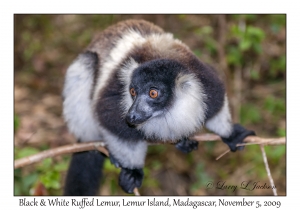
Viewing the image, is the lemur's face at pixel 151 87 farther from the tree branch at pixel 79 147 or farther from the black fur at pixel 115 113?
the tree branch at pixel 79 147

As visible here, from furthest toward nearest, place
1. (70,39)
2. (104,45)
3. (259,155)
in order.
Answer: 1. (70,39)
2. (259,155)
3. (104,45)

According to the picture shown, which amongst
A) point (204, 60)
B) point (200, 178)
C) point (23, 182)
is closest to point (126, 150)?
point (23, 182)

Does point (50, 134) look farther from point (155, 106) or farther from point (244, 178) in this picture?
point (155, 106)

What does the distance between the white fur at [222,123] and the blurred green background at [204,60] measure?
128 centimetres

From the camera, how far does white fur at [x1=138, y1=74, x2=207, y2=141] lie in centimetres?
417

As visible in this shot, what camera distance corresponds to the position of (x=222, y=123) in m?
4.77

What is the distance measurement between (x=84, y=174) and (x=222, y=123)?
189cm

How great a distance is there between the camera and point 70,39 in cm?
1070

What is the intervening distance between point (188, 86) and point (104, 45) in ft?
5.21

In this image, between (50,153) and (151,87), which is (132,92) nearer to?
(151,87)

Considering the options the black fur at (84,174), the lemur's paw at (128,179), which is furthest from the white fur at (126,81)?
the black fur at (84,174)

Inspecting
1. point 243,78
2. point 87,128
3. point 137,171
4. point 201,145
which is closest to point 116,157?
point 137,171

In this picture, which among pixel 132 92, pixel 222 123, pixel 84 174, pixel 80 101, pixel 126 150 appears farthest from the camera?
pixel 80 101

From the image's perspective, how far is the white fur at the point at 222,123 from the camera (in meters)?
4.73
